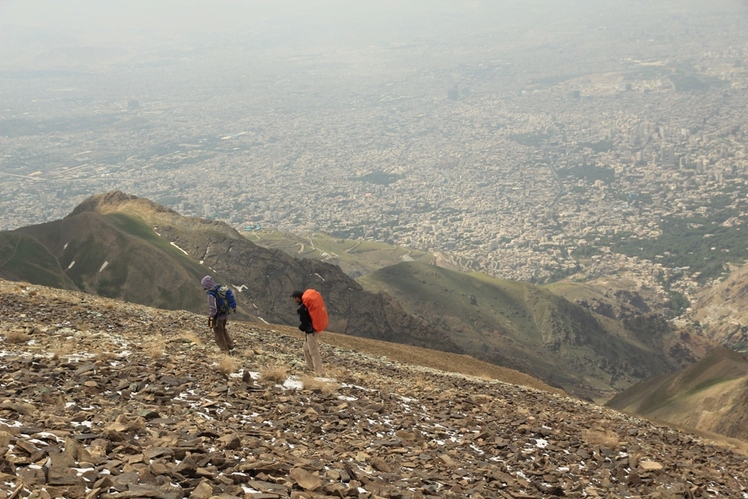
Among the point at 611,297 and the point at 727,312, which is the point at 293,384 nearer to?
the point at 611,297

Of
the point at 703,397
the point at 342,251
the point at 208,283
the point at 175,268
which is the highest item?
the point at 208,283

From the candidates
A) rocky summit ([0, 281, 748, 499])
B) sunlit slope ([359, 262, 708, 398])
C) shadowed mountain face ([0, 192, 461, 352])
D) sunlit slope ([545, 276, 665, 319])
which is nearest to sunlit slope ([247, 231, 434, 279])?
sunlit slope ([359, 262, 708, 398])

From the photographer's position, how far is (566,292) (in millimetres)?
155750

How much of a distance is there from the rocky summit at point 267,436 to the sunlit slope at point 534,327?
7669 cm

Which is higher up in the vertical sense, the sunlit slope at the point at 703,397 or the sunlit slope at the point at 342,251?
the sunlit slope at the point at 703,397

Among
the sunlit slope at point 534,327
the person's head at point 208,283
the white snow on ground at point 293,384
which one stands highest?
the person's head at point 208,283

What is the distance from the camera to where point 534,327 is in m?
118

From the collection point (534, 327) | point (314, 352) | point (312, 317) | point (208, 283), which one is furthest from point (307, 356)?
point (534, 327)

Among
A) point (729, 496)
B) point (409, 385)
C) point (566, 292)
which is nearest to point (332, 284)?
point (409, 385)

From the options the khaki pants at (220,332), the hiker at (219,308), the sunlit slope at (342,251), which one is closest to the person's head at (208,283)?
the hiker at (219,308)

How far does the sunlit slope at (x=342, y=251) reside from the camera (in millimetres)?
153875

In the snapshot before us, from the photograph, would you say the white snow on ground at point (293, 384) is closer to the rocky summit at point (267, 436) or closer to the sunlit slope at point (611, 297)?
the rocky summit at point (267, 436)

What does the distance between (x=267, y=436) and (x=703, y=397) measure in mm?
44855

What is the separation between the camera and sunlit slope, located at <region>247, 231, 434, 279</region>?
6058 inches
